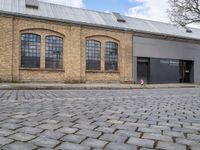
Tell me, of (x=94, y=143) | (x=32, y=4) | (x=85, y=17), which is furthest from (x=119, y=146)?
(x=85, y=17)

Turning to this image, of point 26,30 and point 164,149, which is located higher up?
point 26,30

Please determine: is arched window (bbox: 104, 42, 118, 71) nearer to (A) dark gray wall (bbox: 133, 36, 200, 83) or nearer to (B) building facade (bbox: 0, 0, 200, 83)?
(B) building facade (bbox: 0, 0, 200, 83)

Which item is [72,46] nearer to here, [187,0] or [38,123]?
[187,0]

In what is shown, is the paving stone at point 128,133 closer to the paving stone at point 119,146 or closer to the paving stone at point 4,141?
the paving stone at point 119,146

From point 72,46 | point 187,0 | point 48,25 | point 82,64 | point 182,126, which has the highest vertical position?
point 187,0

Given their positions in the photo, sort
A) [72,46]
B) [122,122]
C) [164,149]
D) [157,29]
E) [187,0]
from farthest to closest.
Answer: [157,29], [187,0], [72,46], [122,122], [164,149]

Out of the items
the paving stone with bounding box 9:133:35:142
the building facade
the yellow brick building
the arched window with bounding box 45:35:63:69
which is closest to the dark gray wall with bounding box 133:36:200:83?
the building facade

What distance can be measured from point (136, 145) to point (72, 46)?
816 inches

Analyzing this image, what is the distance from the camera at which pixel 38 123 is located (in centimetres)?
467

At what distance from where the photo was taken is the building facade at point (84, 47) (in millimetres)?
21688

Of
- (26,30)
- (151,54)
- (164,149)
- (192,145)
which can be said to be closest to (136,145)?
(164,149)

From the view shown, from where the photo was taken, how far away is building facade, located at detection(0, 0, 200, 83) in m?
21.7

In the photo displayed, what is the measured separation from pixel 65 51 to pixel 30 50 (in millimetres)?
3085

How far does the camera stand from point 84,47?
24.4m
